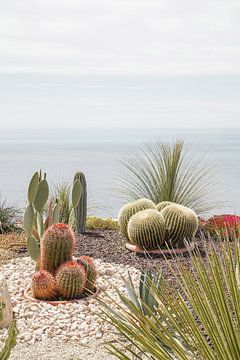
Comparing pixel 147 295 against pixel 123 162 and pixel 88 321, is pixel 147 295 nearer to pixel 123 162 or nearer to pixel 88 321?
pixel 88 321

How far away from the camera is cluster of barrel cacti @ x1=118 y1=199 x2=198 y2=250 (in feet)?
22.7

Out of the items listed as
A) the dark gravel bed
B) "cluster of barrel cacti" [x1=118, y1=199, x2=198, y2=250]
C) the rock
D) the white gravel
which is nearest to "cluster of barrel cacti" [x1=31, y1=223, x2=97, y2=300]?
the white gravel

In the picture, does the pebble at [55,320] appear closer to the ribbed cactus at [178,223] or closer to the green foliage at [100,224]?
the ribbed cactus at [178,223]

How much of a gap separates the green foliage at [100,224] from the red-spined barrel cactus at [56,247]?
3184mm

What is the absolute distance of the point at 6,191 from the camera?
869cm

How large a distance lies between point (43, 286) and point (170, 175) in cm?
369

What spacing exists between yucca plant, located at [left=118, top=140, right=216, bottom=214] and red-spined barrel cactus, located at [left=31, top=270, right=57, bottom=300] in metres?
3.51

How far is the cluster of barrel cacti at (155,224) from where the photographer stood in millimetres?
6918

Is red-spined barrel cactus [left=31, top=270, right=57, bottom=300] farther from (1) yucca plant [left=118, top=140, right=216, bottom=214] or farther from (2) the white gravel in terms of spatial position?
(1) yucca plant [left=118, top=140, right=216, bottom=214]

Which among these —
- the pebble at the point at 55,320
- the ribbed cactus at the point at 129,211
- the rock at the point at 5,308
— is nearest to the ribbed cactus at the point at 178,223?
the ribbed cactus at the point at 129,211

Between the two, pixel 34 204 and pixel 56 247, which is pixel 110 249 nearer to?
pixel 34 204

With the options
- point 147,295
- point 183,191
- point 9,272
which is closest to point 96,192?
point 183,191

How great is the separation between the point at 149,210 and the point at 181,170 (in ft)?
4.60

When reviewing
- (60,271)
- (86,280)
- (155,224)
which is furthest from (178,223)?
(60,271)
